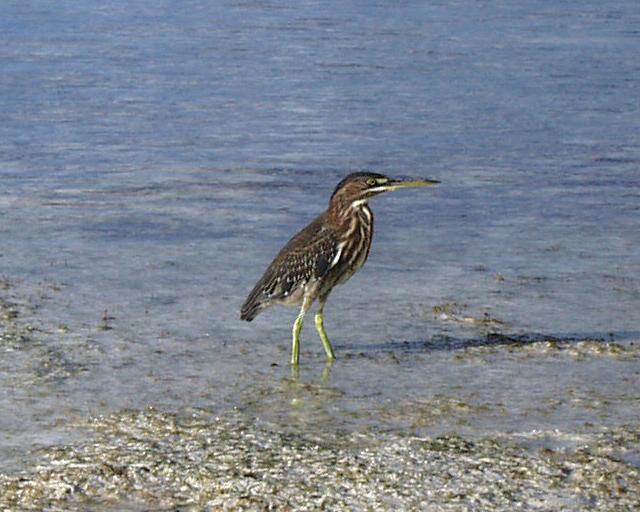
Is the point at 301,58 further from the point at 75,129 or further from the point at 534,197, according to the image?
the point at 534,197

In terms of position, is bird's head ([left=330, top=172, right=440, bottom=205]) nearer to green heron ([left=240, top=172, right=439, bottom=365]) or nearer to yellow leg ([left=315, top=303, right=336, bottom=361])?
green heron ([left=240, top=172, right=439, bottom=365])

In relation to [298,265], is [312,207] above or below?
below

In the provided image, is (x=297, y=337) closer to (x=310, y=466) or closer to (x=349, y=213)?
(x=349, y=213)

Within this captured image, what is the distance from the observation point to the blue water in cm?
886

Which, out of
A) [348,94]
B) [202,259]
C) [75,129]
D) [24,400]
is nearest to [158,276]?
[202,259]

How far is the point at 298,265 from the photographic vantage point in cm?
931

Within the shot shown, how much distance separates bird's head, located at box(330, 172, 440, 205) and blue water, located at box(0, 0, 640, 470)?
886 mm

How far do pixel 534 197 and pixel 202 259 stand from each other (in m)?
3.75

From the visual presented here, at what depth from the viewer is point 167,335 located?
9703mm

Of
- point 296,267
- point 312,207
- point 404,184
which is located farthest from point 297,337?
point 312,207

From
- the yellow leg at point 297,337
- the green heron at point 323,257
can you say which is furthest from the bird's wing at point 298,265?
the yellow leg at point 297,337

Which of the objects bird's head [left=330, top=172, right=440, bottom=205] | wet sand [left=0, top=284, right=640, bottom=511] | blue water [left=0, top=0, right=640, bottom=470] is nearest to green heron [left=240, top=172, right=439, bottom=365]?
bird's head [left=330, top=172, right=440, bottom=205]

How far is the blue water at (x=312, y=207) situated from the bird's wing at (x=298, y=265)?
1.15ft

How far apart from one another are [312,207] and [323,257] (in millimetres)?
4388
